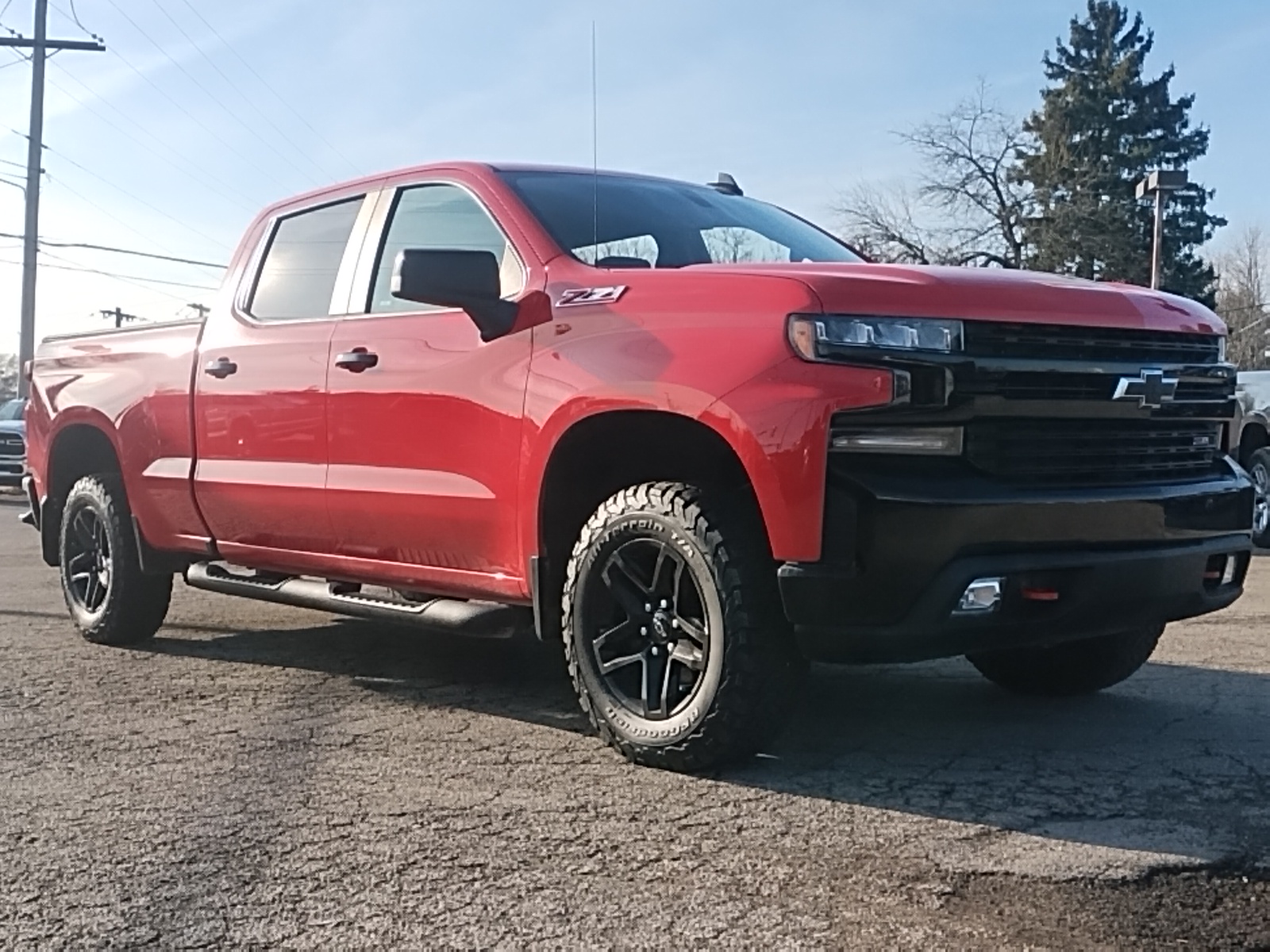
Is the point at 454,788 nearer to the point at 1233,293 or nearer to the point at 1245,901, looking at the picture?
the point at 1245,901

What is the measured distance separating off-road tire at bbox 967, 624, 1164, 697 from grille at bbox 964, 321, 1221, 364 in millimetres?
1078

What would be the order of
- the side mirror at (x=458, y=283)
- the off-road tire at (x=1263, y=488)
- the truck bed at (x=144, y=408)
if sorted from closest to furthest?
the side mirror at (x=458, y=283) < the truck bed at (x=144, y=408) < the off-road tire at (x=1263, y=488)

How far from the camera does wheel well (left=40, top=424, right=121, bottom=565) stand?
677 cm

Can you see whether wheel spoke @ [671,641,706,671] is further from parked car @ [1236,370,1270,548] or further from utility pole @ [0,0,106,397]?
utility pole @ [0,0,106,397]

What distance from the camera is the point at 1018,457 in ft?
12.4

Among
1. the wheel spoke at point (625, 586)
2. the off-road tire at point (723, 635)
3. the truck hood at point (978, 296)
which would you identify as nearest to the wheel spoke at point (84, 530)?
the wheel spoke at point (625, 586)

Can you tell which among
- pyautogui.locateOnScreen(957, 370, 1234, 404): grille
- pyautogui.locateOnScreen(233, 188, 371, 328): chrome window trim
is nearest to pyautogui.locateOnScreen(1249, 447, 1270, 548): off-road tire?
pyautogui.locateOnScreen(957, 370, 1234, 404): grille

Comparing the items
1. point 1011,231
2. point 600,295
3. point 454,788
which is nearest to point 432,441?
point 600,295

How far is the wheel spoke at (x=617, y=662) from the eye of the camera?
4211 millimetres

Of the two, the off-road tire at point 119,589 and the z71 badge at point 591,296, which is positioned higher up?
the z71 badge at point 591,296

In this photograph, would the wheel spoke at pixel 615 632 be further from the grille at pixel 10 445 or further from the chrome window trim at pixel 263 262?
the grille at pixel 10 445

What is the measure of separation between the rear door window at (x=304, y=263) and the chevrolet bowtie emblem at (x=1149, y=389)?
2901 millimetres

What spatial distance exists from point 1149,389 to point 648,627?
155 centimetres

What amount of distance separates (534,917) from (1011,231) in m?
45.5
